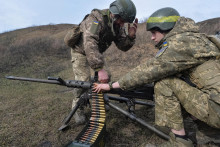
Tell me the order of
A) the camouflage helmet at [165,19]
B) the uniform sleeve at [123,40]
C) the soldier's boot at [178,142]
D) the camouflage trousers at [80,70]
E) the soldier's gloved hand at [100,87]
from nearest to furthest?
the soldier's boot at [178,142] → the camouflage helmet at [165,19] → the soldier's gloved hand at [100,87] → the camouflage trousers at [80,70] → the uniform sleeve at [123,40]

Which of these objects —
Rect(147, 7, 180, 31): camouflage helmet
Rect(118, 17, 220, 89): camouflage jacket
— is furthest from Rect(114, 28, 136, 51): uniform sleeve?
Rect(118, 17, 220, 89): camouflage jacket

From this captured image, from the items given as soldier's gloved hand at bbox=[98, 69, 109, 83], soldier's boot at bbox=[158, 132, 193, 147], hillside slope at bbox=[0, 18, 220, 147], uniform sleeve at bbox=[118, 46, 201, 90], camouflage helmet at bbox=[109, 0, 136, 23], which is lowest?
hillside slope at bbox=[0, 18, 220, 147]

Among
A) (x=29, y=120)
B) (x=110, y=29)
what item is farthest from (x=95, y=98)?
(x=29, y=120)

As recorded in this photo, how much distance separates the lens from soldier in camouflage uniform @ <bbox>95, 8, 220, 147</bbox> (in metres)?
2.32

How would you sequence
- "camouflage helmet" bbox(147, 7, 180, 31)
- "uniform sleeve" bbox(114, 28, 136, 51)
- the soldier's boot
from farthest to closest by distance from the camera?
"uniform sleeve" bbox(114, 28, 136, 51), "camouflage helmet" bbox(147, 7, 180, 31), the soldier's boot

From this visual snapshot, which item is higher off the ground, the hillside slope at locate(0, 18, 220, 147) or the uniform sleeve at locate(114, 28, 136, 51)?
the uniform sleeve at locate(114, 28, 136, 51)

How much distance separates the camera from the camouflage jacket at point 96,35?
348 centimetres

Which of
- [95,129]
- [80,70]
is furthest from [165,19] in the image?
[80,70]

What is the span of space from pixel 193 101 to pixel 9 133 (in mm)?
3649

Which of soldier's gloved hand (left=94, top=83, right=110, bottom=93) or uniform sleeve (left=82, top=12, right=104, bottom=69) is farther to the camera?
uniform sleeve (left=82, top=12, right=104, bottom=69)

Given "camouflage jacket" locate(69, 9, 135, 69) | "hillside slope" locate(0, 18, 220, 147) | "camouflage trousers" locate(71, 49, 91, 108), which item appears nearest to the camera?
"hillside slope" locate(0, 18, 220, 147)

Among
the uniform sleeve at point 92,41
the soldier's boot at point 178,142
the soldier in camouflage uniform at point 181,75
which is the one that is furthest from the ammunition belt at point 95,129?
the soldier's boot at point 178,142

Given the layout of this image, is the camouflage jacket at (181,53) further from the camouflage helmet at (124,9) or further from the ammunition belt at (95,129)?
the camouflage helmet at (124,9)

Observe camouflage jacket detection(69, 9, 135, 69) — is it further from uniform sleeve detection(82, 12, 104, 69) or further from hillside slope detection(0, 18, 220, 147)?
hillside slope detection(0, 18, 220, 147)
